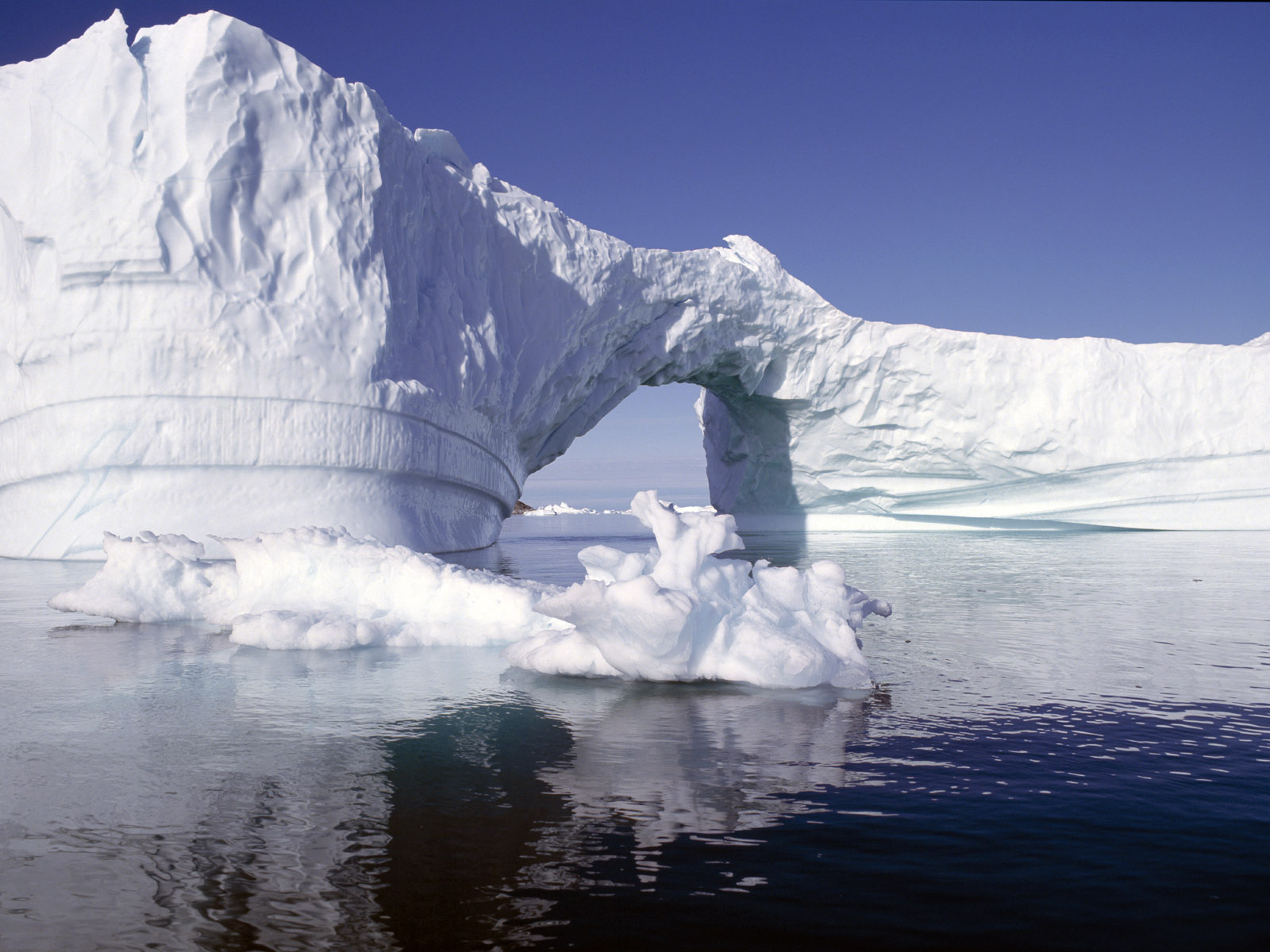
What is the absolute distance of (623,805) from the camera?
176 centimetres

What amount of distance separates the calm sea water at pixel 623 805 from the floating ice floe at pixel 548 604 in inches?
5.4

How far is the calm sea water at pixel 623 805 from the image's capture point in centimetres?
130

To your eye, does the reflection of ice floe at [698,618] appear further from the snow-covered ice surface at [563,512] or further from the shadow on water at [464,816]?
the snow-covered ice surface at [563,512]

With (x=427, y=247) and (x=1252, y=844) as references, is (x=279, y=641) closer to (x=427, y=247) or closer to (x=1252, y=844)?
(x=1252, y=844)

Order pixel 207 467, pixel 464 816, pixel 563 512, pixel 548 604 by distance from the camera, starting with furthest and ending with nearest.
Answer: pixel 563 512 < pixel 207 467 < pixel 548 604 < pixel 464 816

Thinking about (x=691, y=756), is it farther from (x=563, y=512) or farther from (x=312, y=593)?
(x=563, y=512)

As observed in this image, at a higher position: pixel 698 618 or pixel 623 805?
pixel 698 618

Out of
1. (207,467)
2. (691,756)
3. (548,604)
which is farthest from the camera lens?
(207,467)

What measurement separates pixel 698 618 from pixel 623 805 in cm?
128

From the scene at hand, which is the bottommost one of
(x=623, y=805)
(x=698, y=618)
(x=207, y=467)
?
(x=623, y=805)

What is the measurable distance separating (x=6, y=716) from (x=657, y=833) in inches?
76.4

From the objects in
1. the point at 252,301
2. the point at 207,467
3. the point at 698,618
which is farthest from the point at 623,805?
the point at 252,301

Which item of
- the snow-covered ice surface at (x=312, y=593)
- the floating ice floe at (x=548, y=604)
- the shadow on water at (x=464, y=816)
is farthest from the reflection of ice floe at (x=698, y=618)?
the snow-covered ice surface at (x=312, y=593)

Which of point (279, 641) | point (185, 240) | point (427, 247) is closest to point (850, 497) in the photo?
point (427, 247)
